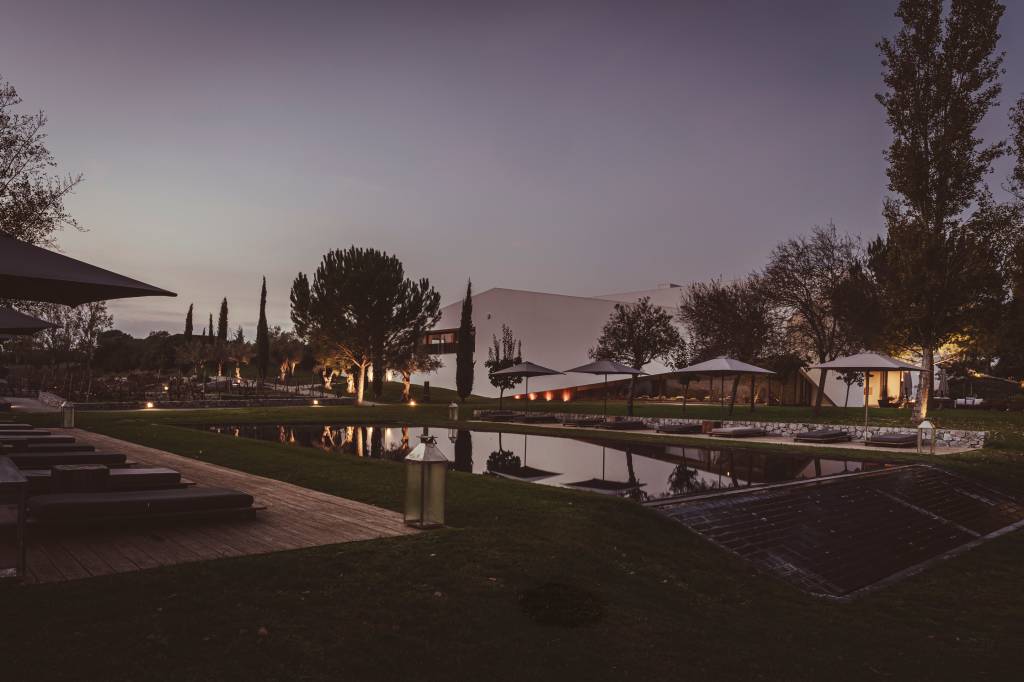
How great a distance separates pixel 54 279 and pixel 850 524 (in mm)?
10544

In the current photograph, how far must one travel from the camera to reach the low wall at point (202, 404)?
26828 millimetres

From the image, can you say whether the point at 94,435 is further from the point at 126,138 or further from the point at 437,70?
the point at 437,70

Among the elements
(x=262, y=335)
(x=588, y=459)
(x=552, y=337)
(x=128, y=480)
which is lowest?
(x=588, y=459)

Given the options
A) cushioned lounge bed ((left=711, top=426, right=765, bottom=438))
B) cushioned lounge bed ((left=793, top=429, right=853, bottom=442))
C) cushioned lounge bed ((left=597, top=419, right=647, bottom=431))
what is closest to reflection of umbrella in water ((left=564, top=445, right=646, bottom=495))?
cushioned lounge bed ((left=793, top=429, right=853, bottom=442))

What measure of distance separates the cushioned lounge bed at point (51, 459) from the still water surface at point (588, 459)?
265 inches

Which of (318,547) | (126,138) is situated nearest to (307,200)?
(126,138)

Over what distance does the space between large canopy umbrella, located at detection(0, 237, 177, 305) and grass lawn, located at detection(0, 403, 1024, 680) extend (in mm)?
2254

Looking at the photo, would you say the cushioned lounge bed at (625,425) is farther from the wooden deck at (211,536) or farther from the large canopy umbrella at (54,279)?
the large canopy umbrella at (54,279)

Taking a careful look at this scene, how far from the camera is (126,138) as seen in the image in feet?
61.2

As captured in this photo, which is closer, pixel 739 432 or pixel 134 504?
pixel 134 504

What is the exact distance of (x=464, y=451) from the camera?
677 inches

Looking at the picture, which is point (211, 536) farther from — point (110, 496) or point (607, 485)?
point (607, 485)

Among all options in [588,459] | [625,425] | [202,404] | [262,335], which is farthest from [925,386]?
[262,335]

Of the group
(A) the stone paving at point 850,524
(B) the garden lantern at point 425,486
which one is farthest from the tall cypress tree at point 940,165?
(B) the garden lantern at point 425,486
